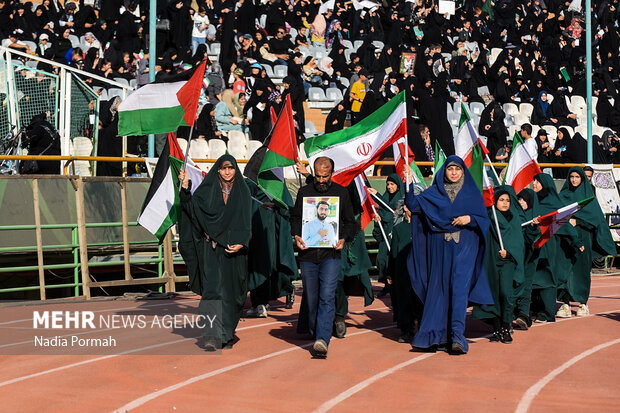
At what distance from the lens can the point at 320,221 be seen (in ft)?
31.1

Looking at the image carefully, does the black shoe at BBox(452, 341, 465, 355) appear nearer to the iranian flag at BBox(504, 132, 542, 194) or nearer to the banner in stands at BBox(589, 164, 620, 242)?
the iranian flag at BBox(504, 132, 542, 194)

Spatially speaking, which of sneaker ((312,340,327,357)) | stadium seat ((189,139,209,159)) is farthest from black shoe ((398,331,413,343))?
stadium seat ((189,139,209,159))

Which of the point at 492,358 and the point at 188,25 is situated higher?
the point at 188,25

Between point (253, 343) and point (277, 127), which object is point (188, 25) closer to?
point (277, 127)

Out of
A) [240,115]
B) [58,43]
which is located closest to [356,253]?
[240,115]

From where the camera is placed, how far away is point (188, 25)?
22984mm

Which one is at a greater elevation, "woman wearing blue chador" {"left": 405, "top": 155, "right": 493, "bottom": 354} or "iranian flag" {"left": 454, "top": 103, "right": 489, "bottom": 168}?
"iranian flag" {"left": 454, "top": 103, "right": 489, "bottom": 168}

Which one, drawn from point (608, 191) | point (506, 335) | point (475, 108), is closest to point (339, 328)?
point (506, 335)

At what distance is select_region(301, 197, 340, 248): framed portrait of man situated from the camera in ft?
30.9

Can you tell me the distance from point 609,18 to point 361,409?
32564 millimetres

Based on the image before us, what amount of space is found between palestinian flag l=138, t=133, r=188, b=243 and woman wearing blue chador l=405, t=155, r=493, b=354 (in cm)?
288

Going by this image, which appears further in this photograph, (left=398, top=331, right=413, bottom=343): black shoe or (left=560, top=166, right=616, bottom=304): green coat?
(left=560, top=166, right=616, bottom=304): green coat

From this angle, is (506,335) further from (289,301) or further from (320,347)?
(289,301)

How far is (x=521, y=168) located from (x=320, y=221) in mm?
4762
